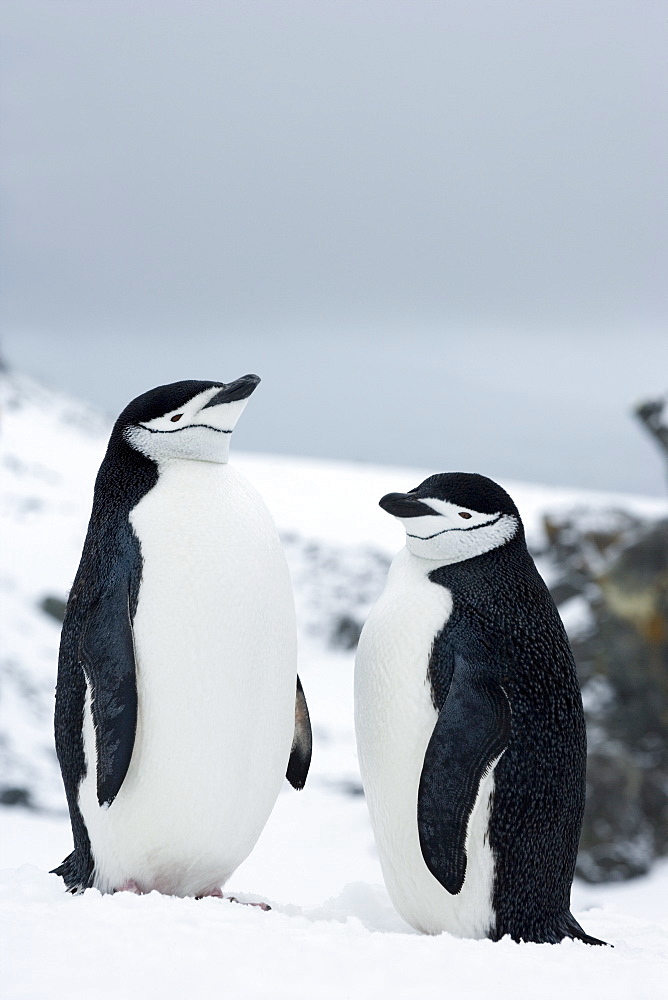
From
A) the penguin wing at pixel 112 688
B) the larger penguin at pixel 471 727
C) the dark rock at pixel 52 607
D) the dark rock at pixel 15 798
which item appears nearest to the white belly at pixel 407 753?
the larger penguin at pixel 471 727

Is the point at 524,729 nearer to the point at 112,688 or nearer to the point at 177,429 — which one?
the point at 112,688

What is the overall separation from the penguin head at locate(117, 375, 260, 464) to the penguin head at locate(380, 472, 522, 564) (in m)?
0.38

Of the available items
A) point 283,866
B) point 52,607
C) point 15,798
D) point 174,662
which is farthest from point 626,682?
point 174,662

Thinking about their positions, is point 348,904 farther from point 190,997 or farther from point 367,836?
point 367,836

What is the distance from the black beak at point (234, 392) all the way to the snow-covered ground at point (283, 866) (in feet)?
3.22

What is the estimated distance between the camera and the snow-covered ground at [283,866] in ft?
5.30

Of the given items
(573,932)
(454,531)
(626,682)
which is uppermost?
(454,531)

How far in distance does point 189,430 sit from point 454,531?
588 millimetres

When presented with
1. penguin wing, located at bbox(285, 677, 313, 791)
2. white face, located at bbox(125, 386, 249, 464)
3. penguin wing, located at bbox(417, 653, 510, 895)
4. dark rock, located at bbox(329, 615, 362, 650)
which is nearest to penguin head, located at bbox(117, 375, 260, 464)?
white face, located at bbox(125, 386, 249, 464)

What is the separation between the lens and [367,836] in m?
6.62

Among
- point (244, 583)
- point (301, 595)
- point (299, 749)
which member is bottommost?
point (301, 595)

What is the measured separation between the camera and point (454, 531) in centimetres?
230

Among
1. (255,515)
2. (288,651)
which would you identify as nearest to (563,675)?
(288,651)

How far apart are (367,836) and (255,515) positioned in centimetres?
468
